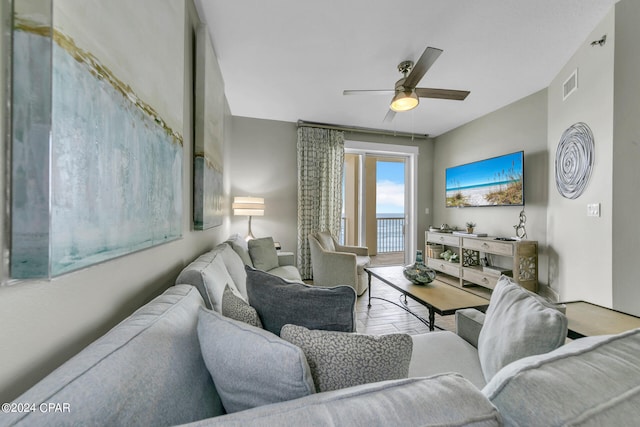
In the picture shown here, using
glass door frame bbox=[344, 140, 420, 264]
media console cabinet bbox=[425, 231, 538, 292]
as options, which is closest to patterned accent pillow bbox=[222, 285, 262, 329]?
media console cabinet bbox=[425, 231, 538, 292]

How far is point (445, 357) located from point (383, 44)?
242 cm

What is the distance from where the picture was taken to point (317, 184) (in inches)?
160

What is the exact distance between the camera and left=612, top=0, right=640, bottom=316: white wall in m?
1.78

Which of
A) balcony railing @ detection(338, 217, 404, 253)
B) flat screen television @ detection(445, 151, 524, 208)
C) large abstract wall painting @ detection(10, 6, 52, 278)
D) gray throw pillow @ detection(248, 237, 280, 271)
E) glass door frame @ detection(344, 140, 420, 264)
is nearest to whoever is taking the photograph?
large abstract wall painting @ detection(10, 6, 52, 278)

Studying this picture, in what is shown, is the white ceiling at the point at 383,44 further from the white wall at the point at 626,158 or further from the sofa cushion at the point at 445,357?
the sofa cushion at the point at 445,357

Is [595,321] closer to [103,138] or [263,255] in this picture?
[103,138]

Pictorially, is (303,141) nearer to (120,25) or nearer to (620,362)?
(120,25)

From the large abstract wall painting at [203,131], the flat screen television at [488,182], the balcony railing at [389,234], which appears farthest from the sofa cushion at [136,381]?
the balcony railing at [389,234]

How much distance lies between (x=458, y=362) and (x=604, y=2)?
280 centimetres

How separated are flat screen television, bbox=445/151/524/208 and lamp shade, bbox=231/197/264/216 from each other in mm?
3212

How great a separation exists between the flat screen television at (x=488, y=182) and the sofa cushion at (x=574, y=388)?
3.27 metres

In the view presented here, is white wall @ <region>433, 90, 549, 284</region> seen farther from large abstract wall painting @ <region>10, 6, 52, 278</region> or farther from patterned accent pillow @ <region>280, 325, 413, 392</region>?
large abstract wall painting @ <region>10, 6, 52, 278</region>

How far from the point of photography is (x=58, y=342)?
625 millimetres

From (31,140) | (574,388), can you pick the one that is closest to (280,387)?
(574,388)
